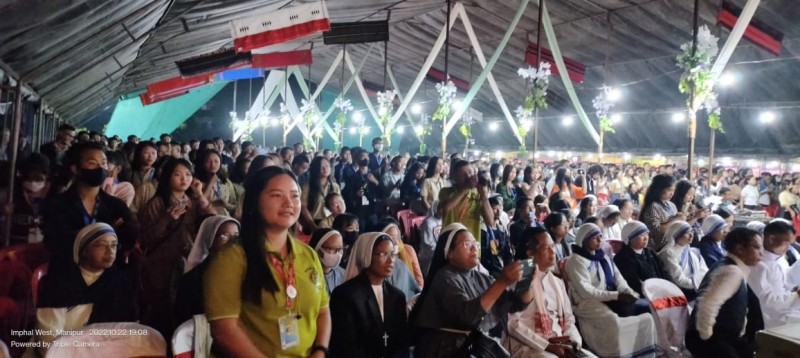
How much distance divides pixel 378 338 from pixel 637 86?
16.5 m

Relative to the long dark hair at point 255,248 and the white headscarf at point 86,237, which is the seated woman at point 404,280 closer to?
the white headscarf at point 86,237

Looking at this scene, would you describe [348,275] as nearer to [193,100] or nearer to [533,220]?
[533,220]

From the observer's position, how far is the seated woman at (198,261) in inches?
117

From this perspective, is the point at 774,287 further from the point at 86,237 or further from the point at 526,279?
the point at 86,237

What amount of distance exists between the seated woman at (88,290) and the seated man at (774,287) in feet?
13.9

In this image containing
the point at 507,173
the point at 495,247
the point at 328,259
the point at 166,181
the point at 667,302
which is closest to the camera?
the point at 328,259

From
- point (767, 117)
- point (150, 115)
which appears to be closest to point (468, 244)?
point (767, 117)

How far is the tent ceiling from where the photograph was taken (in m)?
5.64

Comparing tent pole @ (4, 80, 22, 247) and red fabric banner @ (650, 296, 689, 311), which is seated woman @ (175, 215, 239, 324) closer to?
tent pole @ (4, 80, 22, 247)

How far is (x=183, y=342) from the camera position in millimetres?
2459

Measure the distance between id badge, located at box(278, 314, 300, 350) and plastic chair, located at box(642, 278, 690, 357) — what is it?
2.93 metres

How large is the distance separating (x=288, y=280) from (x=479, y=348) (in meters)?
1.22

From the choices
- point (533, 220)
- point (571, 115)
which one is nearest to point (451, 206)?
point (533, 220)

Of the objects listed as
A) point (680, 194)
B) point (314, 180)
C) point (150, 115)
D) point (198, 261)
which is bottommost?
point (198, 261)
